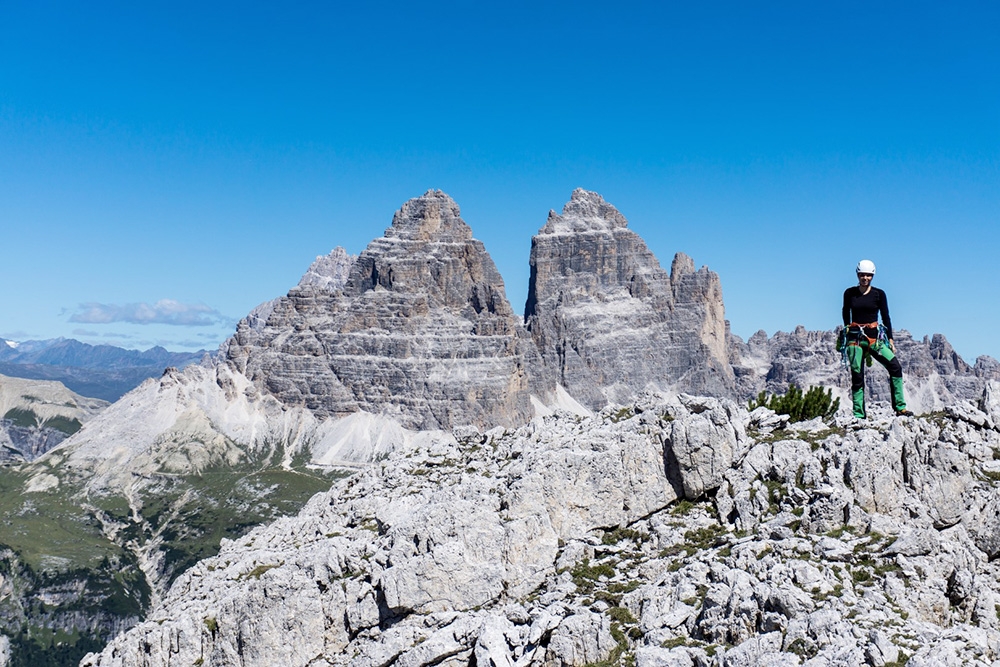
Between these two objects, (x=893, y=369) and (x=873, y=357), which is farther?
(x=873, y=357)

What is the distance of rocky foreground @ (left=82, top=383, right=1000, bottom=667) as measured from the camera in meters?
34.2

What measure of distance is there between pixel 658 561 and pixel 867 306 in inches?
541

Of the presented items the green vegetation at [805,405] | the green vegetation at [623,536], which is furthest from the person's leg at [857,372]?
the green vegetation at [623,536]

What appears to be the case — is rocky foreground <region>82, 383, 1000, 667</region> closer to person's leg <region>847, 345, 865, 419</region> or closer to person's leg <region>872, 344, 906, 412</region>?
person's leg <region>872, 344, 906, 412</region>

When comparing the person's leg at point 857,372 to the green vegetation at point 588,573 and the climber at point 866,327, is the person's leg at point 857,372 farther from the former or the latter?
the green vegetation at point 588,573

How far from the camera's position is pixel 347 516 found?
54.9m

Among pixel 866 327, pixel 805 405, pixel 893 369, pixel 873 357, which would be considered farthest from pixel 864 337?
pixel 805 405

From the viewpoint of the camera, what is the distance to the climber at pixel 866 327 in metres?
42.6

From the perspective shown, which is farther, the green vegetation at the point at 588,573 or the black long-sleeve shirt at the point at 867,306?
the black long-sleeve shirt at the point at 867,306

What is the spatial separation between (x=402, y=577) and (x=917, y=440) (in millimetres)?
22027

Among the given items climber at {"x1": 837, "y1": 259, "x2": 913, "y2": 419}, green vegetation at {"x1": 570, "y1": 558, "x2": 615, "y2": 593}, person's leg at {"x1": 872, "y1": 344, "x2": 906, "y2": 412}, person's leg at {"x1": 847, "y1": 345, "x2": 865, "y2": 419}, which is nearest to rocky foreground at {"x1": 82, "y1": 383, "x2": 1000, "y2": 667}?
green vegetation at {"x1": 570, "y1": 558, "x2": 615, "y2": 593}

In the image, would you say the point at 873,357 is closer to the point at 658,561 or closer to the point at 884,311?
the point at 884,311

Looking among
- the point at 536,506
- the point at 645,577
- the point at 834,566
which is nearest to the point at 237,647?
the point at 536,506

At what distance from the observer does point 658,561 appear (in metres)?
40.8
